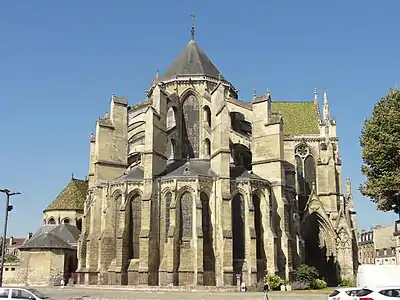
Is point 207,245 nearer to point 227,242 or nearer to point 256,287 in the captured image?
point 227,242

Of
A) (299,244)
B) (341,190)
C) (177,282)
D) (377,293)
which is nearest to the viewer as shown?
(377,293)

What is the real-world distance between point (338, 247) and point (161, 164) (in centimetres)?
1819

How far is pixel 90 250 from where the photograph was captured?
37938mm

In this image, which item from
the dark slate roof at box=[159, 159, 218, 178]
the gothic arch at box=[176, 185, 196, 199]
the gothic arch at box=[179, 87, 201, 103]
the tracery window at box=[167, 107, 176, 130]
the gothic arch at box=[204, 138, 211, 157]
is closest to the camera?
the gothic arch at box=[176, 185, 196, 199]

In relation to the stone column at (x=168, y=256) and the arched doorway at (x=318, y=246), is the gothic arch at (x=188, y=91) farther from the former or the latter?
the arched doorway at (x=318, y=246)

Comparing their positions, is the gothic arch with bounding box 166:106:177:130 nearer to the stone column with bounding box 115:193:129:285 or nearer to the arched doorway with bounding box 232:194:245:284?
the stone column with bounding box 115:193:129:285

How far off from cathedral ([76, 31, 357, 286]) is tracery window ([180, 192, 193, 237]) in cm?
7

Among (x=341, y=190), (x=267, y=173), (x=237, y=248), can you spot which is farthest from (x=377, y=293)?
(x=341, y=190)

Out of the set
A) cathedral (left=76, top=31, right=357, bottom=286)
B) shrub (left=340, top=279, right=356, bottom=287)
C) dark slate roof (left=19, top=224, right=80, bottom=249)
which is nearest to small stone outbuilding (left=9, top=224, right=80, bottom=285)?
dark slate roof (left=19, top=224, right=80, bottom=249)

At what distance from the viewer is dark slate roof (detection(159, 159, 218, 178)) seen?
36344 millimetres

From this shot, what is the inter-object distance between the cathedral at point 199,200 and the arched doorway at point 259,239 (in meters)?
0.07

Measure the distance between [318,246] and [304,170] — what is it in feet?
25.6

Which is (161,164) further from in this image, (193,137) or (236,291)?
(236,291)

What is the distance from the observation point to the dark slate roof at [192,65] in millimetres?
45688
